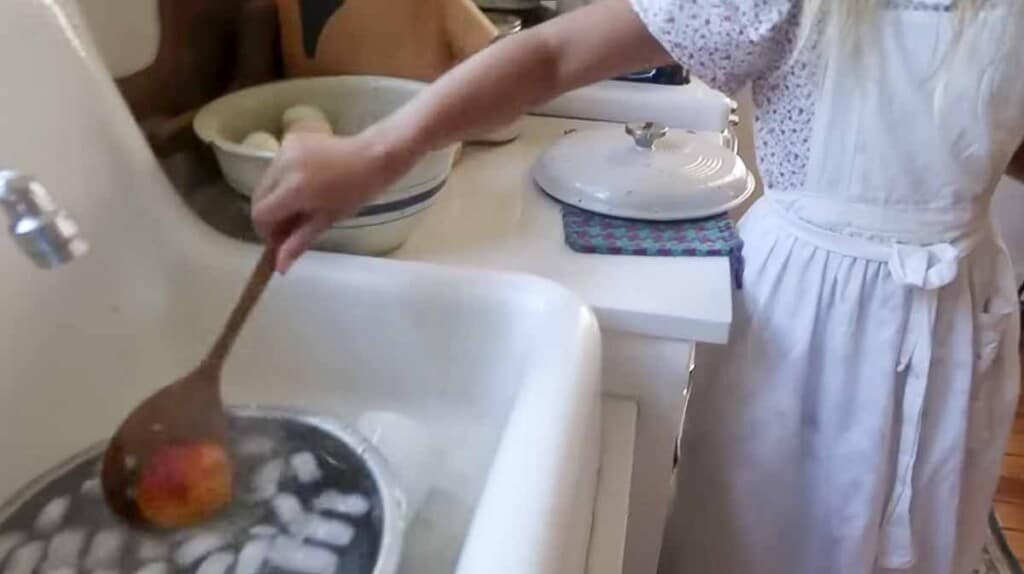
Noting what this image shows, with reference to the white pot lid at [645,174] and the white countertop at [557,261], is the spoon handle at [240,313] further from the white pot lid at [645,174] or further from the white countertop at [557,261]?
the white pot lid at [645,174]

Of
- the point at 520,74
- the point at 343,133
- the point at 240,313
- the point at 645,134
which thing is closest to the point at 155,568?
the point at 240,313

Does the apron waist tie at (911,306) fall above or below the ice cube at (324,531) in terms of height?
below

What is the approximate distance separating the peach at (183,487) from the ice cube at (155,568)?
0.03 meters

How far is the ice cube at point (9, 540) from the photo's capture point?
447mm

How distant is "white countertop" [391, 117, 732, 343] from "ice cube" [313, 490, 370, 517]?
9.5 inches

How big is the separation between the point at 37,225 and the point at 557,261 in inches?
15.4

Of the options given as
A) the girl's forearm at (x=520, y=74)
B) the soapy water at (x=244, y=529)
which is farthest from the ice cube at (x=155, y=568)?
the girl's forearm at (x=520, y=74)

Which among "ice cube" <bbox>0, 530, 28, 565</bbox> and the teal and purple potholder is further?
the teal and purple potholder

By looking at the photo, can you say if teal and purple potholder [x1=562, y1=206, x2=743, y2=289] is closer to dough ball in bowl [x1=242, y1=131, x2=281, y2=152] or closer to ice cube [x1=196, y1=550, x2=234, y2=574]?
dough ball in bowl [x1=242, y1=131, x2=281, y2=152]

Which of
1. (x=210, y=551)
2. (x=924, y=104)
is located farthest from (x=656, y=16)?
(x=210, y=551)

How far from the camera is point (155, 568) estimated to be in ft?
1.48

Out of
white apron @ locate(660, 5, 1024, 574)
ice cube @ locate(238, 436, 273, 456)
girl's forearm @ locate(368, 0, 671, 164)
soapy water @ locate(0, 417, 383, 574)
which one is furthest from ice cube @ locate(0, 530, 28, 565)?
white apron @ locate(660, 5, 1024, 574)

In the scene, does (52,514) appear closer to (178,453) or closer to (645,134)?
(178,453)

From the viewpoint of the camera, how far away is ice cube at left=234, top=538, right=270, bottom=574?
1.46 feet
